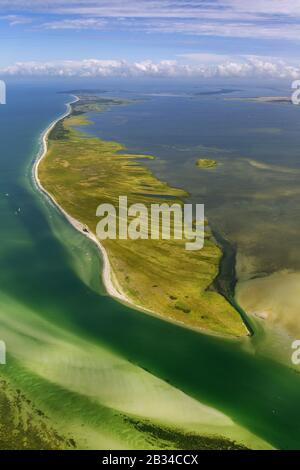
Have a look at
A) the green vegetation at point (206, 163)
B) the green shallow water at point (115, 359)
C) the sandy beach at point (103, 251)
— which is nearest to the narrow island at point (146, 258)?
the sandy beach at point (103, 251)

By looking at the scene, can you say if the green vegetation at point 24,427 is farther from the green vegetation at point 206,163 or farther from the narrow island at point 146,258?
the green vegetation at point 206,163

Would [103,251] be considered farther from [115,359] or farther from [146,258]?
[115,359]

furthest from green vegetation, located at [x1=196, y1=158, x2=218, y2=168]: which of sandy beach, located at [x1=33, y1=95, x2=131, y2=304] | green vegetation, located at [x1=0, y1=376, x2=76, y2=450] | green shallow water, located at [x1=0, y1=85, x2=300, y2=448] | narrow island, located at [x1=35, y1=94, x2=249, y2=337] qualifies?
green vegetation, located at [x1=0, y1=376, x2=76, y2=450]

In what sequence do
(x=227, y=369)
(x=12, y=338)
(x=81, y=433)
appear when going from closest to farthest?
(x=81, y=433) → (x=227, y=369) → (x=12, y=338)

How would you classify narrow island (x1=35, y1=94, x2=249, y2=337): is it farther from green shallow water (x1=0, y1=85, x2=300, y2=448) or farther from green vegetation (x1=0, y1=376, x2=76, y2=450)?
green vegetation (x1=0, y1=376, x2=76, y2=450)

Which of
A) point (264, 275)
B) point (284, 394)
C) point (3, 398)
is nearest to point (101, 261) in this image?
point (264, 275)

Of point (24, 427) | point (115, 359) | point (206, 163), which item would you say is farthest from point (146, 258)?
point (206, 163)

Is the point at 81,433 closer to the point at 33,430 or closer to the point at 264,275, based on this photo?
the point at 33,430
